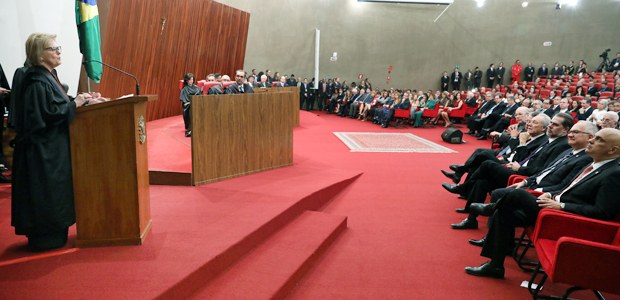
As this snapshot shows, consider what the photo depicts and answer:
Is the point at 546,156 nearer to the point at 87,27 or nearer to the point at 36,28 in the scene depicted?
the point at 87,27

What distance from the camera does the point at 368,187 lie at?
4.98 metres

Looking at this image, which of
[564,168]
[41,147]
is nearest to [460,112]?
[564,168]

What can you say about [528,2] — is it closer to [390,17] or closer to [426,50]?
[426,50]

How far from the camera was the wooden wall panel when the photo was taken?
3881mm

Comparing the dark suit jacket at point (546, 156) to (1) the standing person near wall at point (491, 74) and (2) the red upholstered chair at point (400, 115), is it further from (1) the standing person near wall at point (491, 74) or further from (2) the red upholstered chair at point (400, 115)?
(1) the standing person near wall at point (491, 74)

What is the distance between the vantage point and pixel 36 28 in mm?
4473

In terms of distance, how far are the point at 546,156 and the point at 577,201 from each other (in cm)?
101

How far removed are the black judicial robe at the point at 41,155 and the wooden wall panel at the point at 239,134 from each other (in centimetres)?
162

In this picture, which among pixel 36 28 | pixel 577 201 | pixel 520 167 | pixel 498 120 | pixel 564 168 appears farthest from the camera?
pixel 498 120

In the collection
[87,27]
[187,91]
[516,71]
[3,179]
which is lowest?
[3,179]

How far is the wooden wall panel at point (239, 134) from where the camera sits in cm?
388

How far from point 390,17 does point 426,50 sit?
195cm

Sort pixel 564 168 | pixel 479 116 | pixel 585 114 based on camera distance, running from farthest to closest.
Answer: pixel 479 116
pixel 585 114
pixel 564 168

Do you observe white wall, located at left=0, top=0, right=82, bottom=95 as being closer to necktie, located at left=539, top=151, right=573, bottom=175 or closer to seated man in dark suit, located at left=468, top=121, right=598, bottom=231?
seated man in dark suit, located at left=468, top=121, right=598, bottom=231
